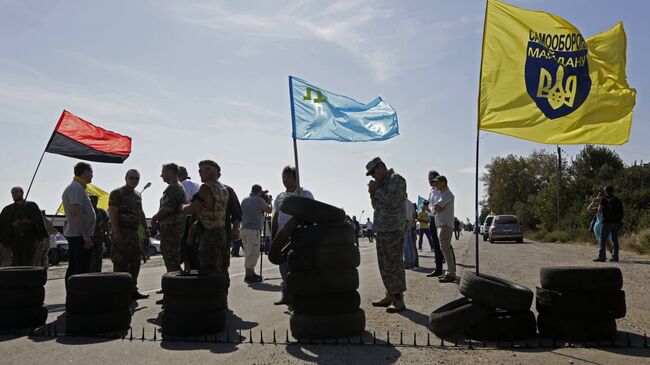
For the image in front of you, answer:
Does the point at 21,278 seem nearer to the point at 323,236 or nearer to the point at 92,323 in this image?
the point at 92,323

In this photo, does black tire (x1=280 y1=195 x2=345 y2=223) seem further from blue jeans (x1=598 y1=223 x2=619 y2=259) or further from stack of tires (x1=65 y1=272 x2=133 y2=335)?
blue jeans (x1=598 y1=223 x2=619 y2=259)

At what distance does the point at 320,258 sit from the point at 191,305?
143 cm

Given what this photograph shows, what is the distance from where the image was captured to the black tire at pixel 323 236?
213 inches

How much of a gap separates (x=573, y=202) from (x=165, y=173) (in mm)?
40018

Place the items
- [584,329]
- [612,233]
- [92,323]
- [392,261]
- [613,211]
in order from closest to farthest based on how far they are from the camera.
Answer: [584,329], [92,323], [392,261], [613,211], [612,233]

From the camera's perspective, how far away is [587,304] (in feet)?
15.9

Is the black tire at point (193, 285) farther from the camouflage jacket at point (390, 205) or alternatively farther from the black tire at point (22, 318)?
the camouflage jacket at point (390, 205)

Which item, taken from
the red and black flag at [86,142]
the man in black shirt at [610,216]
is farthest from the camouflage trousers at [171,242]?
the man in black shirt at [610,216]

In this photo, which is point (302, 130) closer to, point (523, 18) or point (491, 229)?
point (523, 18)

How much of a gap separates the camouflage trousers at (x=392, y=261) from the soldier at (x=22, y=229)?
558 centimetres

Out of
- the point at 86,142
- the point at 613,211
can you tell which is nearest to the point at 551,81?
the point at 613,211

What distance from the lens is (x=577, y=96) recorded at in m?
6.45

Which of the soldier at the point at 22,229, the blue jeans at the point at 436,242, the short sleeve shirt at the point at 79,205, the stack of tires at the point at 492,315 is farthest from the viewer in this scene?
the blue jeans at the point at 436,242

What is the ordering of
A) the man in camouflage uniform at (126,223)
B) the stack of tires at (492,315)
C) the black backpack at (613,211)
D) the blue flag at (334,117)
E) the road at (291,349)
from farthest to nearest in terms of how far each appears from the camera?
the black backpack at (613,211)
the blue flag at (334,117)
the man in camouflage uniform at (126,223)
the stack of tires at (492,315)
the road at (291,349)
